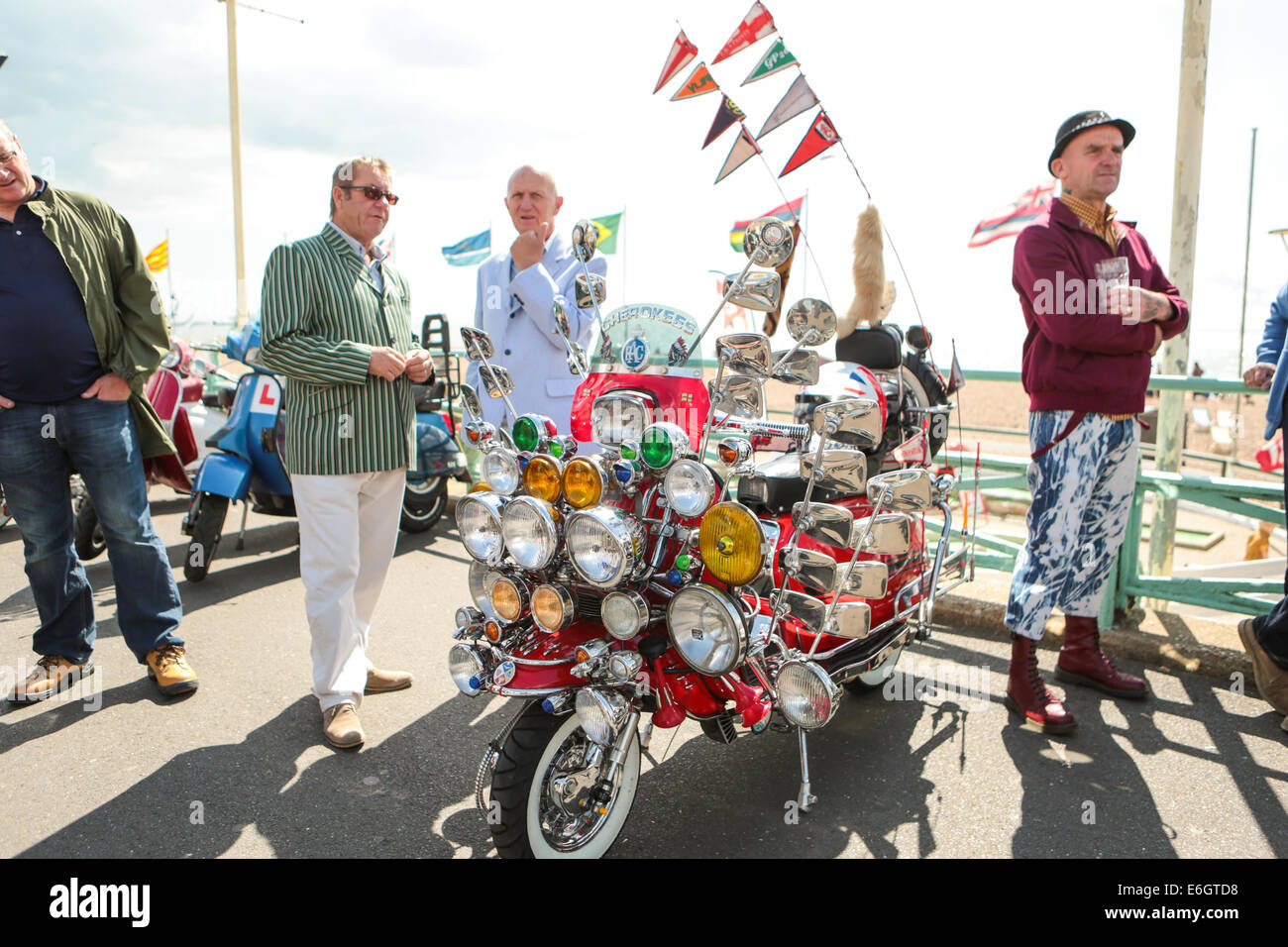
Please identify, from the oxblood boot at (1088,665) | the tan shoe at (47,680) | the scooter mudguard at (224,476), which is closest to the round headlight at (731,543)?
the oxblood boot at (1088,665)

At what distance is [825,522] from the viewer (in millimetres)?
2119

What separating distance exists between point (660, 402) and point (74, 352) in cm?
233

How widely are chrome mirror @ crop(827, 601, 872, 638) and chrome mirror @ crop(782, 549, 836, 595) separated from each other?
0.06 meters

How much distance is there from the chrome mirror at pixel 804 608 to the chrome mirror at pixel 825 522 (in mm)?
153

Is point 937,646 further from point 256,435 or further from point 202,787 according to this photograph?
point 256,435

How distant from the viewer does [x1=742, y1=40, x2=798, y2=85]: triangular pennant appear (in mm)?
3541

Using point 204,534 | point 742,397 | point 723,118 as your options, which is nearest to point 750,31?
point 723,118

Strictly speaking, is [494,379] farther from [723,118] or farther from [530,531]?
[723,118]

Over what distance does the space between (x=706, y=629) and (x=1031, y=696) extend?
1739mm

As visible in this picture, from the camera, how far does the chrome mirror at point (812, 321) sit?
2072 mm

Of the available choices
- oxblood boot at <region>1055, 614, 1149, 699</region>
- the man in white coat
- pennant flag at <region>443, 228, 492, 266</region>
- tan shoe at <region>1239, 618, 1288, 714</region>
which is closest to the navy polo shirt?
the man in white coat

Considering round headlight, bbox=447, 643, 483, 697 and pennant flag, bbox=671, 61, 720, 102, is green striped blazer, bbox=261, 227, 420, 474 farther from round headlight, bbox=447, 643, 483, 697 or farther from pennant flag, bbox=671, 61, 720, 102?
pennant flag, bbox=671, 61, 720, 102

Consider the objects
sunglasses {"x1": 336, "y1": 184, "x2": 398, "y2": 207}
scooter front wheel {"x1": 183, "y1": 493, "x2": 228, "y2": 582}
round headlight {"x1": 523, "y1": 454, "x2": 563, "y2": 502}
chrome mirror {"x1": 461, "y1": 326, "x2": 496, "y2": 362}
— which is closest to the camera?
round headlight {"x1": 523, "y1": 454, "x2": 563, "y2": 502}

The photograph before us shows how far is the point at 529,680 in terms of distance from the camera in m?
2.12
